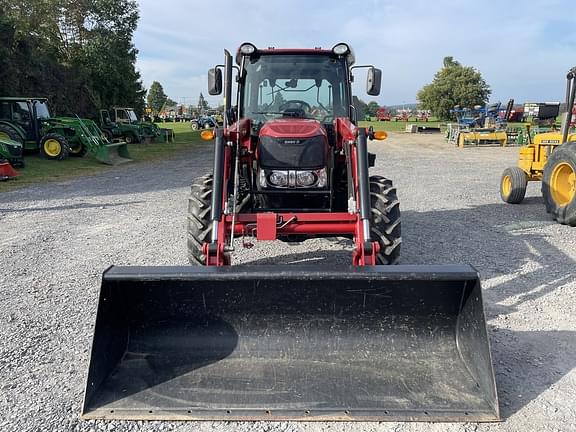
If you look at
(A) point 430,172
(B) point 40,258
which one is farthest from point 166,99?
(B) point 40,258

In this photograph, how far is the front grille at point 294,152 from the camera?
13.8 feet

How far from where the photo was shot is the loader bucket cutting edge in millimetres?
2641

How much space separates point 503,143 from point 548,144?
16.5 meters

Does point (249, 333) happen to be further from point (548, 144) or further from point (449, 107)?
point (449, 107)

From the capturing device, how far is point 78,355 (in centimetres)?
329

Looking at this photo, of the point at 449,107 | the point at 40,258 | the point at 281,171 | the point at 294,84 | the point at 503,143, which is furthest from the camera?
the point at 449,107

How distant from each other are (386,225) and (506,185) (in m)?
5.49

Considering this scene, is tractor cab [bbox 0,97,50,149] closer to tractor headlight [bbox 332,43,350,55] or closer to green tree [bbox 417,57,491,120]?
tractor headlight [bbox 332,43,350,55]

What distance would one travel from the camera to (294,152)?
166 inches

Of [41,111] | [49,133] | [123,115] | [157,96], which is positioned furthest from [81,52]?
[157,96]

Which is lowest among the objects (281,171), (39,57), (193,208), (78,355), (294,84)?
(78,355)

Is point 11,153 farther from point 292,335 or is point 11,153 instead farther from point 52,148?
point 292,335

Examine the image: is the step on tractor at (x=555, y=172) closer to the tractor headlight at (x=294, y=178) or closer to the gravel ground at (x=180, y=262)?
the gravel ground at (x=180, y=262)

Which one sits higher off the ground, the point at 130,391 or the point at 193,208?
the point at 193,208
